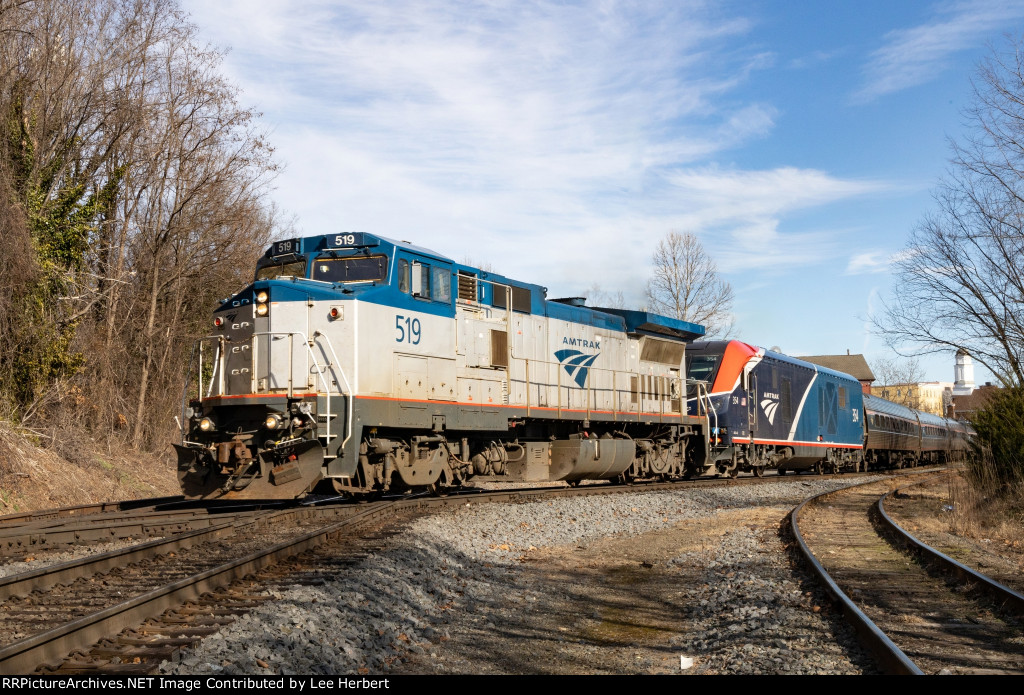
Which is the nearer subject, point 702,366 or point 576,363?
point 576,363

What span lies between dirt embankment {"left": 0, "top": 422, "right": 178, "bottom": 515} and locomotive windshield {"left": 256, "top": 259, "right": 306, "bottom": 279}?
20.1ft

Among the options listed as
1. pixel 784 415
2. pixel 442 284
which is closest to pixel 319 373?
pixel 442 284

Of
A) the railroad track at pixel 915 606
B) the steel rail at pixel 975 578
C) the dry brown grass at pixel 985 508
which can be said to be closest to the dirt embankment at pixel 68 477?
the railroad track at pixel 915 606

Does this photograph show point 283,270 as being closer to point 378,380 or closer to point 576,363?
point 378,380

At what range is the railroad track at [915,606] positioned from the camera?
507cm

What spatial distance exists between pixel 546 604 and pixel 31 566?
5215 millimetres

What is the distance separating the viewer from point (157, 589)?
600 centimetres

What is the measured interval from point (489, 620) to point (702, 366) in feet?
50.8

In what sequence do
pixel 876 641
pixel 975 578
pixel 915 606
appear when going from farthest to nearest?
pixel 975 578 < pixel 915 606 < pixel 876 641

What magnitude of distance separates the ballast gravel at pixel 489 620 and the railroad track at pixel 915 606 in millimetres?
312

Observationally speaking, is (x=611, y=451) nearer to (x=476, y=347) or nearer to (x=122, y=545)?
(x=476, y=347)

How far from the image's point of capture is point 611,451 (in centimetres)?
1658

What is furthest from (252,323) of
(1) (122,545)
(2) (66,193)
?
(2) (66,193)

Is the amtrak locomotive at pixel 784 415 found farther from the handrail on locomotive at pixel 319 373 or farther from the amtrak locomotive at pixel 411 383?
the handrail on locomotive at pixel 319 373
